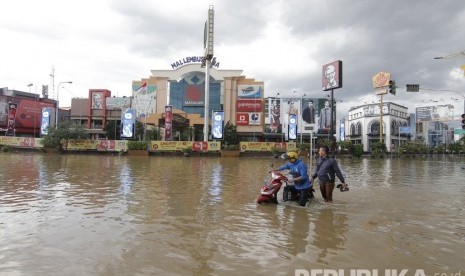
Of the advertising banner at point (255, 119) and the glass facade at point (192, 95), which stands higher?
the glass facade at point (192, 95)

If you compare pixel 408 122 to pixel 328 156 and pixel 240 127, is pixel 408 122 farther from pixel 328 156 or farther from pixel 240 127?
pixel 328 156

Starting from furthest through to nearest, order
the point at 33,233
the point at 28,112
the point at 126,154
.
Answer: the point at 28,112 < the point at 126,154 < the point at 33,233

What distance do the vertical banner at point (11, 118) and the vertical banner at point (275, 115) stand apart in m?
53.0

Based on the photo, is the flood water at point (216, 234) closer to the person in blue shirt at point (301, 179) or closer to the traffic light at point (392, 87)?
the person in blue shirt at point (301, 179)

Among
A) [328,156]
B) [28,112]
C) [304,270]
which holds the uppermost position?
[28,112]

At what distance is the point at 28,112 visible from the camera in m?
77.3

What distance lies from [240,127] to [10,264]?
75.0m

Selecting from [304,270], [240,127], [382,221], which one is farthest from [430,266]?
[240,127]

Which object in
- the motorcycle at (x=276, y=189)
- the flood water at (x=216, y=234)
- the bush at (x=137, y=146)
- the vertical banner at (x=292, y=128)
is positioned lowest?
the flood water at (x=216, y=234)

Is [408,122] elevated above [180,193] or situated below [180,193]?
above

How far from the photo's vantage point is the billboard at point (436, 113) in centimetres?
10162

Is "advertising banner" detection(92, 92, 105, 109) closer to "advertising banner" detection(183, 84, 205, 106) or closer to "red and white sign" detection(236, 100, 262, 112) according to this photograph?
"advertising banner" detection(183, 84, 205, 106)

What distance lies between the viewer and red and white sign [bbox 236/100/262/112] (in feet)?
260

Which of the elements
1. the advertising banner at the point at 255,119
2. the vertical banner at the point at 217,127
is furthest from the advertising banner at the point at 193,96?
the vertical banner at the point at 217,127
